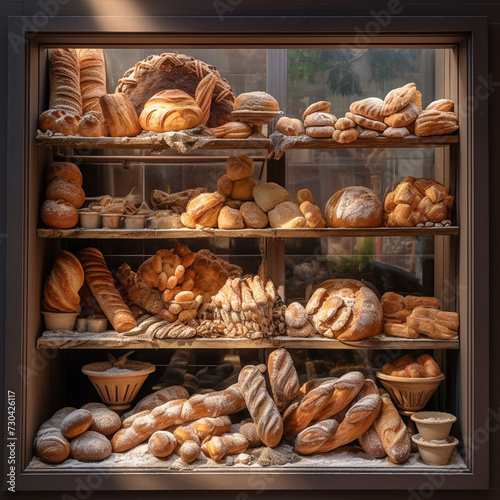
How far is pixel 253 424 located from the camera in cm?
287

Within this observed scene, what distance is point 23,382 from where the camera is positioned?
2.66 meters

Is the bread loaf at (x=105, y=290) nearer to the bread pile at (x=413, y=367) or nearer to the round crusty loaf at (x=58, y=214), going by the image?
the round crusty loaf at (x=58, y=214)

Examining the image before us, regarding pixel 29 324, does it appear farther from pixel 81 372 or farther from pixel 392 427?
pixel 392 427

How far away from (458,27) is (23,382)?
2.67 meters

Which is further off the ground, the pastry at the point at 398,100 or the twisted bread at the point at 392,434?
the pastry at the point at 398,100

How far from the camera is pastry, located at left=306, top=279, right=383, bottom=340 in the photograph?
2.82 meters

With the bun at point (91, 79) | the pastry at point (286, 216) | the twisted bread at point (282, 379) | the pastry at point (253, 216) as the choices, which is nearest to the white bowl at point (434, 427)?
the twisted bread at point (282, 379)

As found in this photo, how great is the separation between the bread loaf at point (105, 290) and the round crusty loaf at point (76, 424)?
45 cm

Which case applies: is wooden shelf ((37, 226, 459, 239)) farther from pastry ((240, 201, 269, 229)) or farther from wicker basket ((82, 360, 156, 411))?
wicker basket ((82, 360, 156, 411))

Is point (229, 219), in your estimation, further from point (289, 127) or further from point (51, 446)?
point (51, 446)

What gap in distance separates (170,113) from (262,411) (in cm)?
157

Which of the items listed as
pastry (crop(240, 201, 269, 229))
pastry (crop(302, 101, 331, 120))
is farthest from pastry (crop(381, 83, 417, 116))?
pastry (crop(240, 201, 269, 229))

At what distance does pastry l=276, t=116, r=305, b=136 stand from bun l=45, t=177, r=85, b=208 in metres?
1.12

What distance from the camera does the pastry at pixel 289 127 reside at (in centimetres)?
292
